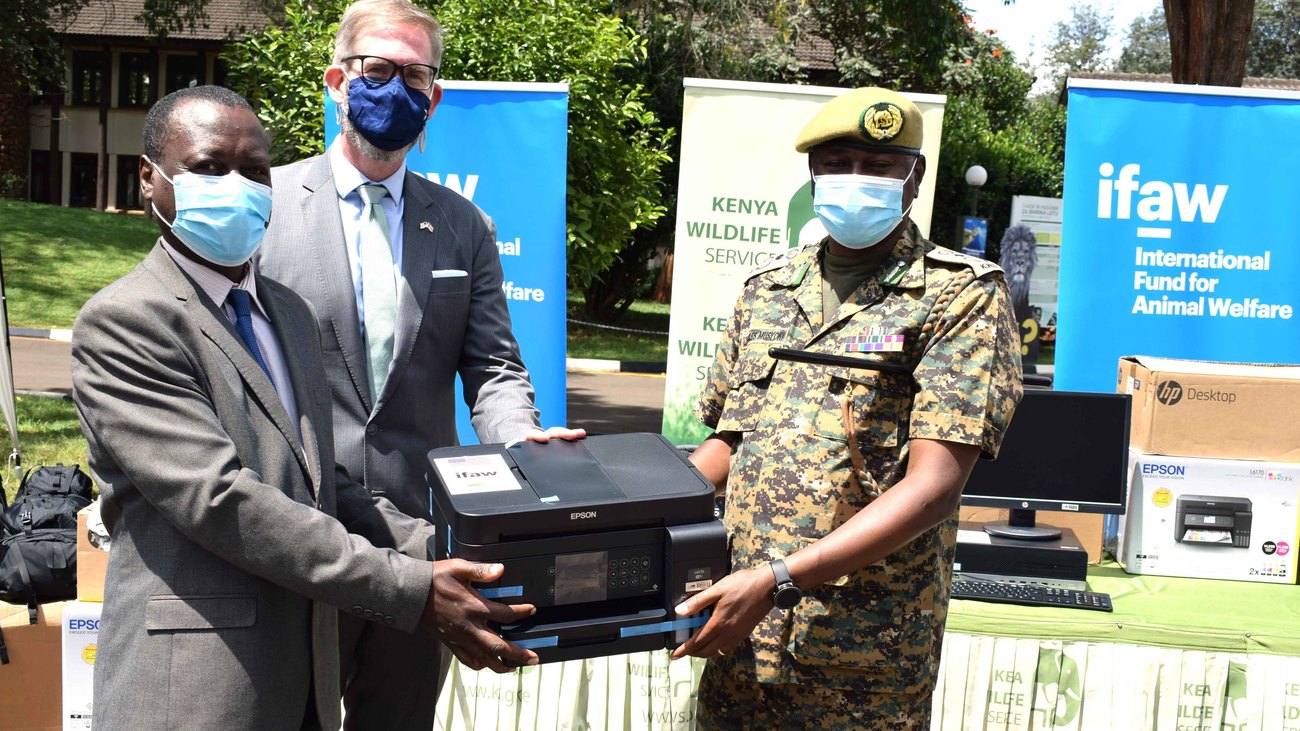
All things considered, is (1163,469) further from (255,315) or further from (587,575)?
(255,315)

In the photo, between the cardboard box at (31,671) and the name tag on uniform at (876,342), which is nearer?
the name tag on uniform at (876,342)

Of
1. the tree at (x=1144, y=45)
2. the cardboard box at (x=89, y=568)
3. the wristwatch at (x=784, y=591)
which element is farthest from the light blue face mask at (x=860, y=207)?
the tree at (x=1144, y=45)

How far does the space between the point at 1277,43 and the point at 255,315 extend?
1882 inches

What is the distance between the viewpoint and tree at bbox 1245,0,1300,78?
4059 cm

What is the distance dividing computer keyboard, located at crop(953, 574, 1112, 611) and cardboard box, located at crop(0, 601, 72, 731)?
279 centimetres

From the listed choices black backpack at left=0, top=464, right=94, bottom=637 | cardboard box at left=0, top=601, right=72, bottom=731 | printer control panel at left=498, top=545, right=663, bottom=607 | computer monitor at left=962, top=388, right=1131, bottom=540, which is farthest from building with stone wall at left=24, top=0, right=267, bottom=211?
printer control panel at left=498, top=545, right=663, bottom=607

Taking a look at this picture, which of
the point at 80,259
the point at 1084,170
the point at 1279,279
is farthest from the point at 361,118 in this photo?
the point at 80,259

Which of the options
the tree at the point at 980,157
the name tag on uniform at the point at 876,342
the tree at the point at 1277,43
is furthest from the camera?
the tree at the point at 1277,43

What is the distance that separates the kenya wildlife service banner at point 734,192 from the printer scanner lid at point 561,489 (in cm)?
256

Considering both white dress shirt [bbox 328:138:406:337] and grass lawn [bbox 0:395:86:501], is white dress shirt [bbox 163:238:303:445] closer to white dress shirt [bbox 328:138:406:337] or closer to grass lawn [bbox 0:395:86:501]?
white dress shirt [bbox 328:138:406:337]

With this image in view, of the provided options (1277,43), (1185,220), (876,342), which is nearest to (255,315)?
(876,342)

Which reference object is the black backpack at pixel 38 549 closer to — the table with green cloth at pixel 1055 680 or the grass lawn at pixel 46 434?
the table with green cloth at pixel 1055 680

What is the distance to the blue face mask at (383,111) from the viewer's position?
2332 millimetres

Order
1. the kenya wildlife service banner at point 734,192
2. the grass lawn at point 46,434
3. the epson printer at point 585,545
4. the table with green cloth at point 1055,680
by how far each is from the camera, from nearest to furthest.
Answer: the epson printer at point 585,545 < the table with green cloth at point 1055,680 < the kenya wildlife service banner at point 734,192 < the grass lawn at point 46,434
